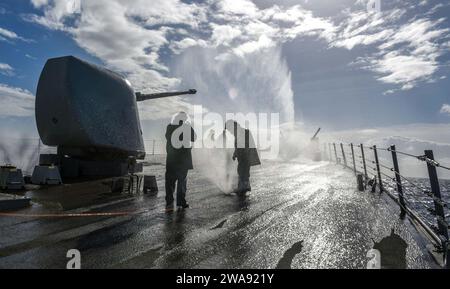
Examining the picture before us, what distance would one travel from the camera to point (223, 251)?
149 inches

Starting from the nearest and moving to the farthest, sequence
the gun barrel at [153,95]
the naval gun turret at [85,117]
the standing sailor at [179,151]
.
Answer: the standing sailor at [179,151] < the naval gun turret at [85,117] < the gun barrel at [153,95]

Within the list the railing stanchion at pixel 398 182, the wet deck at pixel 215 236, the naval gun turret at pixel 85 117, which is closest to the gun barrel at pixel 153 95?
the naval gun turret at pixel 85 117

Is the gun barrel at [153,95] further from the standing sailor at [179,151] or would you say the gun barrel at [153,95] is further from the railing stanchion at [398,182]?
the railing stanchion at [398,182]

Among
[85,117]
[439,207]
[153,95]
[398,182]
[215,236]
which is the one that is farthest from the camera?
[153,95]

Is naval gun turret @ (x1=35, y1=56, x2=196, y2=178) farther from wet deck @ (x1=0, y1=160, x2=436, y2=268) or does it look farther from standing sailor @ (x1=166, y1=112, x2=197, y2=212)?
standing sailor @ (x1=166, y1=112, x2=197, y2=212)

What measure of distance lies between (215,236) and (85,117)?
28.0ft

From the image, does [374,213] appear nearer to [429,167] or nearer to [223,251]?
[429,167]

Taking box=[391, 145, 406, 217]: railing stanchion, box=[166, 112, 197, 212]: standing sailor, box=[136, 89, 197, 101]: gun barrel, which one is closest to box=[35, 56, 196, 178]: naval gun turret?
box=[136, 89, 197, 101]: gun barrel

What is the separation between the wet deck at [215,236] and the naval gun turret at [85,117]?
5.16 m

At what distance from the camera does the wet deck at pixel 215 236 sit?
11.3 ft

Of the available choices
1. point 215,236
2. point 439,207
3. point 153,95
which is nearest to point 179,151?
point 215,236

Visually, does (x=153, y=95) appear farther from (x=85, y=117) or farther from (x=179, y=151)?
(x=179, y=151)

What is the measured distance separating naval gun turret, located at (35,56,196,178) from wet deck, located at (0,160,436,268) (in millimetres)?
5165

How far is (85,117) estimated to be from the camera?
11062 millimetres
